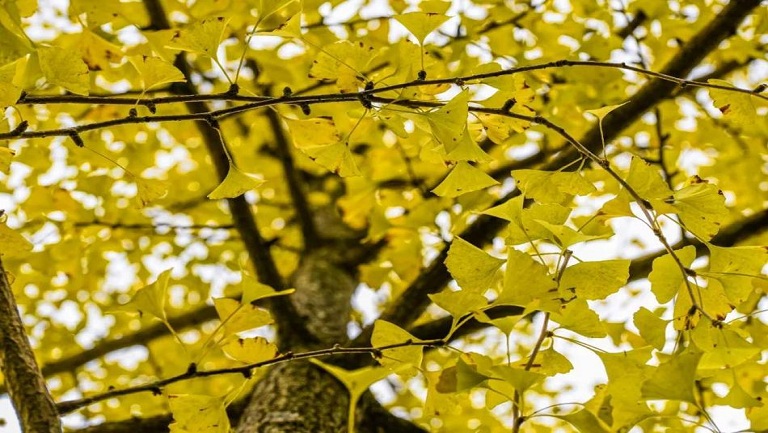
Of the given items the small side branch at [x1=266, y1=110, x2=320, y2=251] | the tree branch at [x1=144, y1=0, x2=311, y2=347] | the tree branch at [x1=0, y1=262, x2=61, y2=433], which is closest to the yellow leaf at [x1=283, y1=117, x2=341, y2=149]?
the tree branch at [x1=0, y1=262, x2=61, y2=433]

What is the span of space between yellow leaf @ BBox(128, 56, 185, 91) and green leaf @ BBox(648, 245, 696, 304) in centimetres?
59

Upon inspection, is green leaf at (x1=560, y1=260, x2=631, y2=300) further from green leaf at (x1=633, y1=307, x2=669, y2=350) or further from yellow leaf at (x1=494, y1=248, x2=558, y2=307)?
green leaf at (x1=633, y1=307, x2=669, y2=350)

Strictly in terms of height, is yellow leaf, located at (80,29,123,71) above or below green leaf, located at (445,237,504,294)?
above

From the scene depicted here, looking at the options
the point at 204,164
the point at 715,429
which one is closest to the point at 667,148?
the point at 715,429

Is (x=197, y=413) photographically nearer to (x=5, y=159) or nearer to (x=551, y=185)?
(x=5, y=159)

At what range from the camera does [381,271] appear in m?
1.62

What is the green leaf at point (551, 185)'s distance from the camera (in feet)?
2.51

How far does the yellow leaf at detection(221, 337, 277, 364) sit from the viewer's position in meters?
0.81

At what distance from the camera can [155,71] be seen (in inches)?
29.9

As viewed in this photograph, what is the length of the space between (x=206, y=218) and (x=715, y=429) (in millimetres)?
1560

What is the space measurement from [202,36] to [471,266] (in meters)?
0.40

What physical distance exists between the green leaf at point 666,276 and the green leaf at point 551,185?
114 millimetres

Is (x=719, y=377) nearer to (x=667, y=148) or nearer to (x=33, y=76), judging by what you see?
(x=667, y=148)

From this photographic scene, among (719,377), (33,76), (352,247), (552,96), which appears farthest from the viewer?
(352,247)
